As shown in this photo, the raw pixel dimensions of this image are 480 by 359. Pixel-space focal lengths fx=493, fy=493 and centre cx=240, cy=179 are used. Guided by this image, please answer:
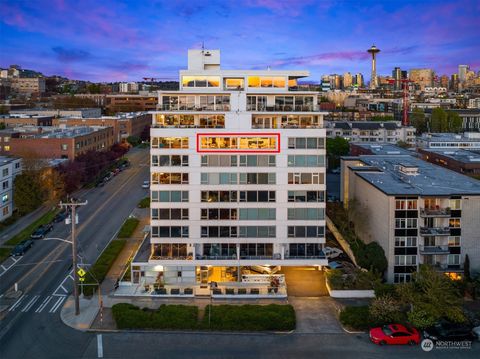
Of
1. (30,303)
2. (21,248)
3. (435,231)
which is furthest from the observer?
(21,248)

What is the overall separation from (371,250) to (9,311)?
26.2 metres

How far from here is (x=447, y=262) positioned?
37656mm

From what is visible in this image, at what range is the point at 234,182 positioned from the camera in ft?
123

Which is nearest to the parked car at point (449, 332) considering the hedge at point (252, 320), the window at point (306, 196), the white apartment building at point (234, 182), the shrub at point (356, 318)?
the shrub at point (356, 318)

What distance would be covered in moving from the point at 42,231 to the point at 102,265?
12.3m

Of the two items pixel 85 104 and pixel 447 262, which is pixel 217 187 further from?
pixel 85 104

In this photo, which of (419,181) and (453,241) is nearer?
(453,241)

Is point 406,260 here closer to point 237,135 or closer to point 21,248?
point 237,135

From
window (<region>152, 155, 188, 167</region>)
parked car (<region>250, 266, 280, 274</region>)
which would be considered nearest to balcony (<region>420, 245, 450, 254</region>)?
parked car (<region>250, 266, 280, 274</region>)

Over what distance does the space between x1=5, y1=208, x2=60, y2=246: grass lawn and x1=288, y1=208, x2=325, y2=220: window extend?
2639 cm

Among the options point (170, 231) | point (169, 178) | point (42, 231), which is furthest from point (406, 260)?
point (42, 231)

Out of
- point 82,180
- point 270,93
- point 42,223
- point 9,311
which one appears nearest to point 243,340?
point 9,311

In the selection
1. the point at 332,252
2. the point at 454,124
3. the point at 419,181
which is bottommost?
the point at 332,252

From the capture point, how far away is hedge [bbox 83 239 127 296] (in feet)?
119
